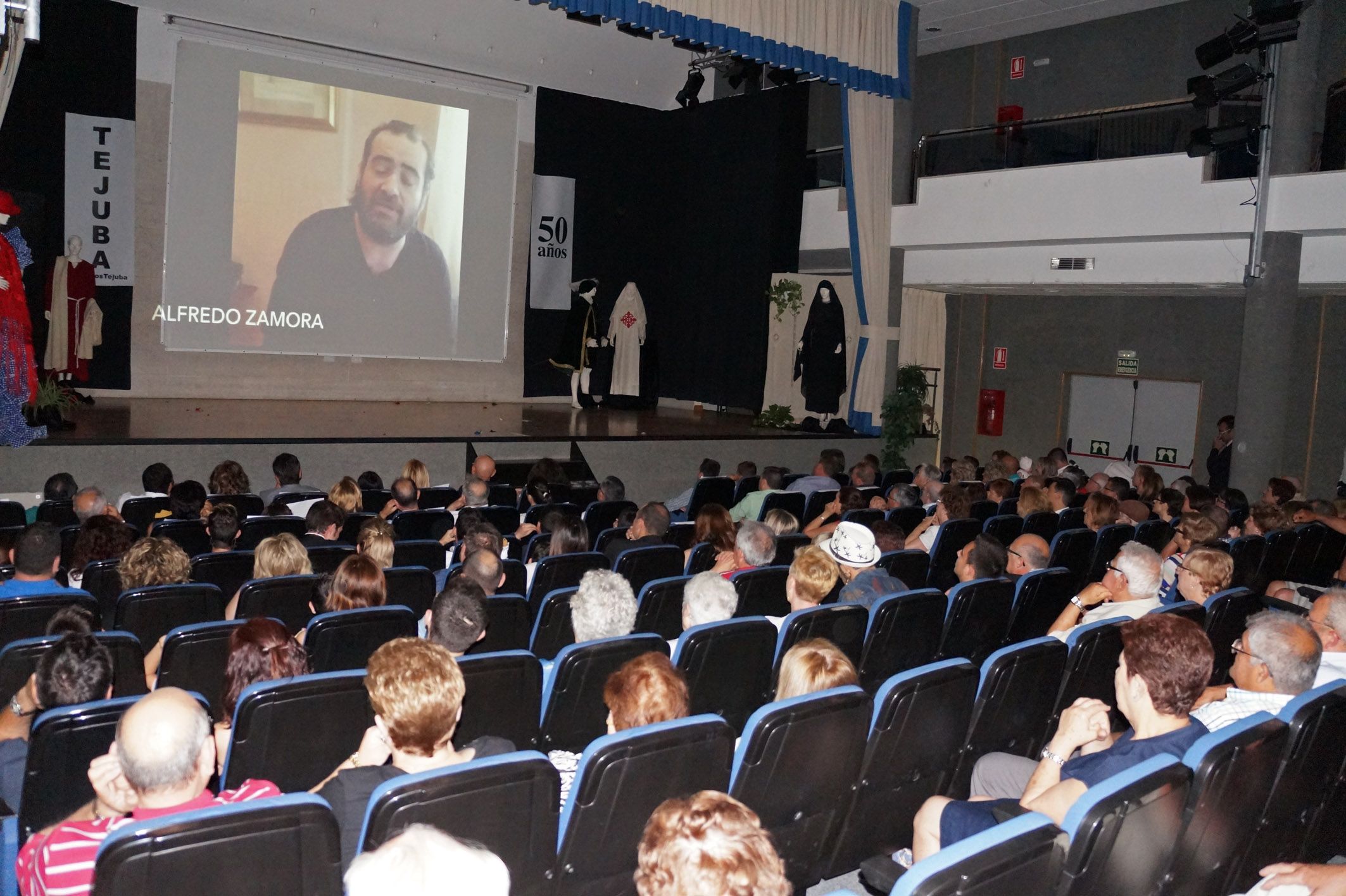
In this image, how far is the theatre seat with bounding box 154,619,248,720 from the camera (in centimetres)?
331

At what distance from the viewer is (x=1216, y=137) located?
Answer: 9.11 metres

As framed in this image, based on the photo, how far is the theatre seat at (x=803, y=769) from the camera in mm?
2545

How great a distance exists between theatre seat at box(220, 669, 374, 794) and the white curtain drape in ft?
33.1

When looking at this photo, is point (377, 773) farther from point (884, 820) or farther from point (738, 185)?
point (738, 185)

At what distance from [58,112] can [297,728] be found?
443 inches

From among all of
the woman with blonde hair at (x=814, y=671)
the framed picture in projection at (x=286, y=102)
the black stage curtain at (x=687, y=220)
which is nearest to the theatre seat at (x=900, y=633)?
the woman with blonde hair at (x=814, y=671)

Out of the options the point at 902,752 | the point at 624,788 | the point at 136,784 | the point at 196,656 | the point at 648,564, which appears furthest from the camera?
the point at 648,564

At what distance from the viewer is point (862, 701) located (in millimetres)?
2705

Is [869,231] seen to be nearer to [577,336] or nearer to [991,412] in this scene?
[991,412]

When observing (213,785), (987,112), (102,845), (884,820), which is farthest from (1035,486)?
(987,112)

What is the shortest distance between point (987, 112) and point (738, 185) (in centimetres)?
346

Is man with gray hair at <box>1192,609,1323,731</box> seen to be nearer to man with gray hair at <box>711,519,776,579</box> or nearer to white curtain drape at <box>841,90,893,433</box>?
man with gray hair at <box>711,519,776,579</box>

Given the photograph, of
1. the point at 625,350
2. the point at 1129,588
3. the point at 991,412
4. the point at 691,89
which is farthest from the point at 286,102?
the point at 1129,588

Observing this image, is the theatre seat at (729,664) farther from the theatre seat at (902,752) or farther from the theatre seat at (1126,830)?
the theatre seat at (1126,830)
